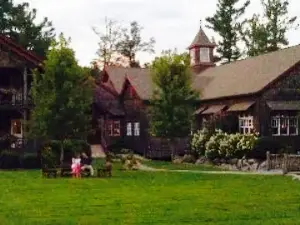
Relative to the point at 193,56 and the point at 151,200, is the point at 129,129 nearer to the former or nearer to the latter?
the point at 193,56

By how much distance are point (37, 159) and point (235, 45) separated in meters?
52.3

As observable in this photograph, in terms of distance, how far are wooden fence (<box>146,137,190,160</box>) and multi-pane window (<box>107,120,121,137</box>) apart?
4494 millimetres

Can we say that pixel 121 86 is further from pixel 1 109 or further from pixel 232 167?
pixel 232 167

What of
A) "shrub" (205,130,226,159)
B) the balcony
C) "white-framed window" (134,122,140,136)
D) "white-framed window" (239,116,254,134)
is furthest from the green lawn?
"white-framed window" (134,122,140,136)

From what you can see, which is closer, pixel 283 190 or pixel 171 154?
pixel 283 190

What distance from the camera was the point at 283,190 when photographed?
23.8 metres

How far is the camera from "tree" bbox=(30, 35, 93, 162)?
1323 inches

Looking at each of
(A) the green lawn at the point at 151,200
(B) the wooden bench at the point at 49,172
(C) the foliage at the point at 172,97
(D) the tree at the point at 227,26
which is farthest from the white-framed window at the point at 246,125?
(D) the tree at the point at 227,26

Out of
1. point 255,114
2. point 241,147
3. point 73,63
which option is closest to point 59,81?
point 73,63

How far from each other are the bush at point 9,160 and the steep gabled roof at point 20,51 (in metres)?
6.56

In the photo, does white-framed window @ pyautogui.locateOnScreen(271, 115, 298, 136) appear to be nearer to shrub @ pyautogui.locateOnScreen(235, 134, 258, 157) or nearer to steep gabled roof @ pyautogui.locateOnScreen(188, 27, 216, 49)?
shrub @ pyautogui.locateOnScreen(235, 134, 258, 157)

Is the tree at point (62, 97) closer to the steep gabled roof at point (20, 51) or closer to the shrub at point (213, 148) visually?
the steep gabled roof at point (20, 51)

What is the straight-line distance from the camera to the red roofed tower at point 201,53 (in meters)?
65.1

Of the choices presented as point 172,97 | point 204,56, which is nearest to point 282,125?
point 172,97
